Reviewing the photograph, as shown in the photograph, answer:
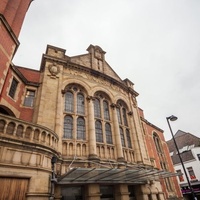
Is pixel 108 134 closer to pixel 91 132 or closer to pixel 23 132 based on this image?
pixel 91 132

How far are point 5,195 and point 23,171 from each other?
0.86 metres

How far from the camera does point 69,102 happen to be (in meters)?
12.2

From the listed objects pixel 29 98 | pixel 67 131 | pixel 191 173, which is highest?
pixel 29 98

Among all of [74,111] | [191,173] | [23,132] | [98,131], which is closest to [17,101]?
[74,111]

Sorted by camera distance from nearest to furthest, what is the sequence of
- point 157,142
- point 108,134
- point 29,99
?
point 29,99, point 108,134, point 157,142

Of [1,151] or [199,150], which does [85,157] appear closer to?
[1,151]

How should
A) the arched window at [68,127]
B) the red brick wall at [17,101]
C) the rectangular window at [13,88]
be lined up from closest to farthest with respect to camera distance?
the red brick wall at [17,101] → the rectangular window at [13,88] → the arched window at [68,127]

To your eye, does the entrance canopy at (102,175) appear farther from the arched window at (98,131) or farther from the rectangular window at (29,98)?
the rectangular window at (29,98)

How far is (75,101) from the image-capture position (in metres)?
12.3

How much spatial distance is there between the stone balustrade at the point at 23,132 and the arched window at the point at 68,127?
3.14 metres

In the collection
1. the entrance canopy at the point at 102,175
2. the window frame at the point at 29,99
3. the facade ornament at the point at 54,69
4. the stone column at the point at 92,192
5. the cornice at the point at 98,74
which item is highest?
the cornice at the point at 98,74

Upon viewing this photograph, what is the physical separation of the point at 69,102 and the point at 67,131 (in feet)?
8.19

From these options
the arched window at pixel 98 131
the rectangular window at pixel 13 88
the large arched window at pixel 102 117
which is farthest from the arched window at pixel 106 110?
the rectangular window at pixel 13 88

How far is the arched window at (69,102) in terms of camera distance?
11832mm
